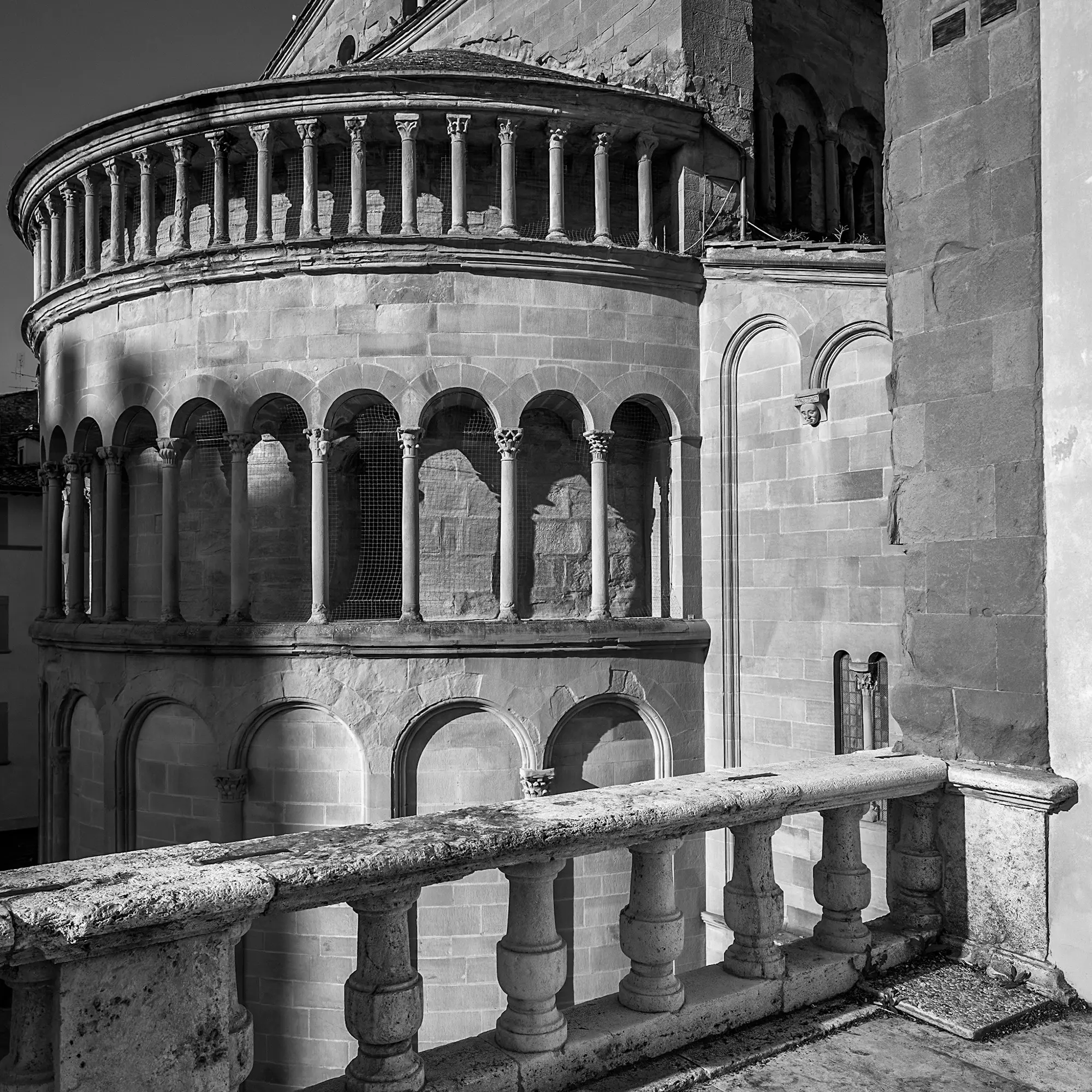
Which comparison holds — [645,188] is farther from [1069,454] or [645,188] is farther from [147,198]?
[1069,454]

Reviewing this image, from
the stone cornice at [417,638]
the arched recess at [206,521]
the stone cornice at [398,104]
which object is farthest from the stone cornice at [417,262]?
the stone cornice at [417,638]

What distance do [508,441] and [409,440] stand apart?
1155 millimetres

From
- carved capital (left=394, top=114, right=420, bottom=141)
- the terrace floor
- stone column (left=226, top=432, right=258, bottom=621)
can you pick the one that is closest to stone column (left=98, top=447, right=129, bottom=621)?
stone column (left=226, top=432, right=258, bottom=621)

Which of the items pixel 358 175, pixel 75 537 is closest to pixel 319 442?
pixel 358 175

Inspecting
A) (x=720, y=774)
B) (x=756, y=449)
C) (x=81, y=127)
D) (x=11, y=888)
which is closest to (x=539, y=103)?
(x=756, y=449)

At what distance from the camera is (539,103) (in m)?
11.9

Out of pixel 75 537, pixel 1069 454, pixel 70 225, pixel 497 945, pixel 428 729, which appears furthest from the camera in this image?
pixel 75 537

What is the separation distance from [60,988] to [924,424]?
4080mm

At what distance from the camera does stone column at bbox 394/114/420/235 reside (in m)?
11.8

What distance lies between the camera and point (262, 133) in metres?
12.0

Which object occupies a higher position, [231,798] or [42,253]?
[42,253]

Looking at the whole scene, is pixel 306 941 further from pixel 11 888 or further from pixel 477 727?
pixel 11 888

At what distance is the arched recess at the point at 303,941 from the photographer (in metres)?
11.4

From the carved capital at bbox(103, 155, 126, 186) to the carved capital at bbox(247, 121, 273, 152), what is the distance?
2.08 m
